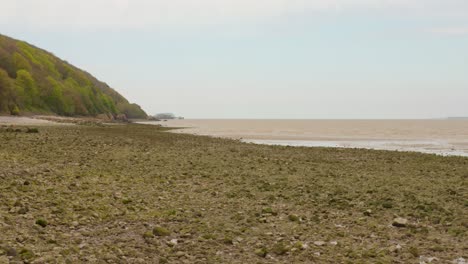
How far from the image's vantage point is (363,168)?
23.6 metres

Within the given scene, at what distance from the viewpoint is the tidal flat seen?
8.46m

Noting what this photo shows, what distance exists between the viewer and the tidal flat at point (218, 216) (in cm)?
846

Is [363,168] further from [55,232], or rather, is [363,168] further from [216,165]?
[55,232]

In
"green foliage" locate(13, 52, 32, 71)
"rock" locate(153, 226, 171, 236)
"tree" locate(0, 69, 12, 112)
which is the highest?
"green foliage" locate(13, 52, 32, 71)

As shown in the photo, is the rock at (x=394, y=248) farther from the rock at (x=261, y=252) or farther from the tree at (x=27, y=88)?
the tree at (x=27, y=88)

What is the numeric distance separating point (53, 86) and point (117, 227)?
121813 millimetres

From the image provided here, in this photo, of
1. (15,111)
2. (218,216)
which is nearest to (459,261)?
(218,216)

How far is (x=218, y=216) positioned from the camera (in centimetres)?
1143

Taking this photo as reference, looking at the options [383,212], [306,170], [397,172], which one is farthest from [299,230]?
[397,172]

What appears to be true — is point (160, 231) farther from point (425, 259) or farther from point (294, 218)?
point (425, 259)

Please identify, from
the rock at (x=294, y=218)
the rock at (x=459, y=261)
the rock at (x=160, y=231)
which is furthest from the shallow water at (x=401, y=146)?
the rock at (x=160, y=231)

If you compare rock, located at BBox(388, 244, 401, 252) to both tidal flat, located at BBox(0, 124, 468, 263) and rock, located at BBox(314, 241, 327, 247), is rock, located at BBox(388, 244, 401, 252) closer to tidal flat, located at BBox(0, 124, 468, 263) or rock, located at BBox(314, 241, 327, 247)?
tidal flat, located at BBox(0, 124, 468, 263)

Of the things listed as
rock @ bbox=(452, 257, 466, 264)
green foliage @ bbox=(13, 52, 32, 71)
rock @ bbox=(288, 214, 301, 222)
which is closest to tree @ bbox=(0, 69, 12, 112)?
green foliage @ bbox=(13, 52, 32, 71)

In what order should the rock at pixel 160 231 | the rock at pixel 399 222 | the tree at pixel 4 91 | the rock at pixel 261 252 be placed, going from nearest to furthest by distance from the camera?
1. the rock at pixel 261 252
2. the rock at pixel 160 231
3. the rock at pixel 399 222
4. the tree at pixel 4 91
